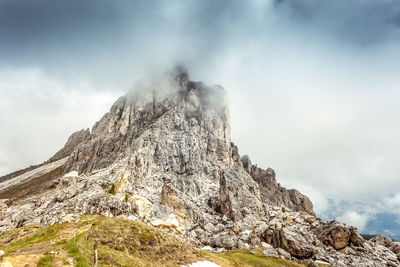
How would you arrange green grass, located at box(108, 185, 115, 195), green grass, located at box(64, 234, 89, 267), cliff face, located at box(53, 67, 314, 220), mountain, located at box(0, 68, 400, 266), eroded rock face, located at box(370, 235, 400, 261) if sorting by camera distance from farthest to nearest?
cliff face, located at box(53, 67, 314, 220) → green grass, located at box(108, 185, 115, 195) → eroded rock face, located at box(370, 235, 400, 261) → mountain, located at box(0, 68, 400, 266) → green grass, located at box(64, 234, 89, 267)

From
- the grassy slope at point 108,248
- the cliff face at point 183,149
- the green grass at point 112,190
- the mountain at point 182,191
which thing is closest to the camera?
the grassy slope at point 108,248

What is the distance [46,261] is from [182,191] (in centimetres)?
9180

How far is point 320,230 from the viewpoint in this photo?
275ft

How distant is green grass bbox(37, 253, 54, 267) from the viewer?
76.6ft

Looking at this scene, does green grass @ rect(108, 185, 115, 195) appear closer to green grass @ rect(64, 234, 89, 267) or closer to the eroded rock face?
green grass @ rect(64, 234, 89, 267)

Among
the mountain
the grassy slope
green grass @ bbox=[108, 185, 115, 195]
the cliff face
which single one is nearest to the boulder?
the mountain

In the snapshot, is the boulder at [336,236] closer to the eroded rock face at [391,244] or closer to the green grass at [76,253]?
the eroded rock face at [391,244]

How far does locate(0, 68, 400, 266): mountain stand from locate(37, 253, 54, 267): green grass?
3831 cm

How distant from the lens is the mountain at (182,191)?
229 feet

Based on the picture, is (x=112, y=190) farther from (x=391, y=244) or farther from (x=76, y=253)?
(x=391, y=244)

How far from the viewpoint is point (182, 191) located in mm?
114375

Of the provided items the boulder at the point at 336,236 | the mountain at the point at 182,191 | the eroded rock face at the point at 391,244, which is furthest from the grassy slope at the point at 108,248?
the eroded rock face at the point at 391,244

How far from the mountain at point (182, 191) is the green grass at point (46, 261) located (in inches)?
1508

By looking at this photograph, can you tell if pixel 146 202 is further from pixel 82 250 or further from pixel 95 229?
pixel 82 250
